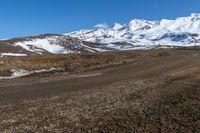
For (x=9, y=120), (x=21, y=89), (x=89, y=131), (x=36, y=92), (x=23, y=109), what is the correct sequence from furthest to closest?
(x=21, y=89) → (x=36, y=92) → (x=23, y=109) → (x=9, y=120) → (x=89, y=131)

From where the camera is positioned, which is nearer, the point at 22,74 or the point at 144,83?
the point at 144,83

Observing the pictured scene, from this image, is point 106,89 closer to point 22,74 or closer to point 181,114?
point 181,114

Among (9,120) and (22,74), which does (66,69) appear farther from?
(9,120)

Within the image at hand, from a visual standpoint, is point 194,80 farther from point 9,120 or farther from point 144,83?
point 9,120

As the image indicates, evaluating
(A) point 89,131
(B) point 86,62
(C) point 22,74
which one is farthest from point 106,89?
(B) point 86,62

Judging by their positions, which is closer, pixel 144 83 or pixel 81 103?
pixel 81 103

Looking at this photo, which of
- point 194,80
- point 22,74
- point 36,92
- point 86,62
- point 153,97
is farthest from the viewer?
point 86,62

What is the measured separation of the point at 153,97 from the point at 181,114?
5533 mm

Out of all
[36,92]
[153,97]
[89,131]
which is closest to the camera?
[89,131]

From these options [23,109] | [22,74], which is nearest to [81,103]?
[23,109]

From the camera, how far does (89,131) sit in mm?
19125

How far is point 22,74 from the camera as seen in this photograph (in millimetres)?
50688

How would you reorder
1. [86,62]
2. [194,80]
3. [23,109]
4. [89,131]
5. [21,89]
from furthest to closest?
[86,62] < [194,80] < [21,89] < [23,109] < [89,131]

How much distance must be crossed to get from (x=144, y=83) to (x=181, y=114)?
13905 millimetres
